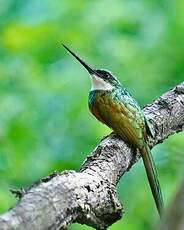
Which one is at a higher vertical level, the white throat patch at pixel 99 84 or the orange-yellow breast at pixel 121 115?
the white throat patch at pixel 99 84

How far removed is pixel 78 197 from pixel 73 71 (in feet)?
9.83

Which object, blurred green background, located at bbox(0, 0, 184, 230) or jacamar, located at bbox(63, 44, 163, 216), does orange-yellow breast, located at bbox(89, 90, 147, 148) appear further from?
blurred green background, located at bbox(0, 0, 184, 230)

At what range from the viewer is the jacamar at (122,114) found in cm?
278

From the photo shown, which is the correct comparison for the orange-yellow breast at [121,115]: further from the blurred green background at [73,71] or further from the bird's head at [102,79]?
the blurred green background at [73,71]

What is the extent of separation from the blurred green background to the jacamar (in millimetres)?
397

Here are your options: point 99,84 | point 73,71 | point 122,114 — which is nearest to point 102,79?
point 99,84

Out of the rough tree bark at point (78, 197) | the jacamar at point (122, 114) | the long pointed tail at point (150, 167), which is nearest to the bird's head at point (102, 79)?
the jacamar at point (122, 114)

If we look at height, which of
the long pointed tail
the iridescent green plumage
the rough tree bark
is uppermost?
the iridescent green plumage

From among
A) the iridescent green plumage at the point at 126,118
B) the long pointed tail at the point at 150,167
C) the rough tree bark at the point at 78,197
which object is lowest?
the rough tree bark at the point at 78,197

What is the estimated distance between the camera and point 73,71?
179 inches

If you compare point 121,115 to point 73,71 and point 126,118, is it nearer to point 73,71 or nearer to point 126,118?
point 126,118

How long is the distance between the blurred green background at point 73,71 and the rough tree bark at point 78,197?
120 centimetres

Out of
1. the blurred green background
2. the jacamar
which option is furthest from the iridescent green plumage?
the blurred green background

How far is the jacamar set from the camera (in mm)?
2781
